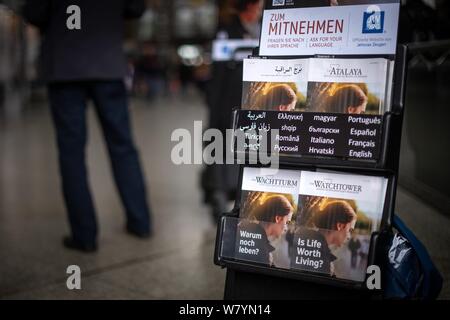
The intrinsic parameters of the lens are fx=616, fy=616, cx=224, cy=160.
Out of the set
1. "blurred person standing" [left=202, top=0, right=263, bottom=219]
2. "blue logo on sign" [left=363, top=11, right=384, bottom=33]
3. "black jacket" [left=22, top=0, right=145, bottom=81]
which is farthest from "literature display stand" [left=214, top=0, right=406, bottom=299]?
"blurred person standing" [left=202, top=0, right=263, bottom=219]

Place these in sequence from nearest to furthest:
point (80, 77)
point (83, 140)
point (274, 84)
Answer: point (274, 84), point (80, 77), point (83, 140)

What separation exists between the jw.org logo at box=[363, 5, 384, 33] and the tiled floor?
0.87 meters

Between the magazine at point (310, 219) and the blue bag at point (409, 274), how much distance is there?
13cm

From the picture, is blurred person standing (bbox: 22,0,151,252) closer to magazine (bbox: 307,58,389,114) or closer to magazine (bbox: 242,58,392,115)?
magazine (bbox: 242,58,392,115)

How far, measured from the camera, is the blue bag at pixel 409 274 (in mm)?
2145

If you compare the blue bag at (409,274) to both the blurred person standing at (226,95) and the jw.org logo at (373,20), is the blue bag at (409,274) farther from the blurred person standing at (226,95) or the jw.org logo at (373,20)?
the blurred person standing at (226,95)

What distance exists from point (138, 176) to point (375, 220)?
7.84ft

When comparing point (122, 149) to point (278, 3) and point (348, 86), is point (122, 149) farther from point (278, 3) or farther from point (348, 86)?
point (348, 86)

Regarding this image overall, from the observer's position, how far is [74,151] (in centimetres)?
390

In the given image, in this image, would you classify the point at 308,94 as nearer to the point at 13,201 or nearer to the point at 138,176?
the point at 138,176

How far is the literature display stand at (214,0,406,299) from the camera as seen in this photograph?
212 centimetres

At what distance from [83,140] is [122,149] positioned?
0.98ft

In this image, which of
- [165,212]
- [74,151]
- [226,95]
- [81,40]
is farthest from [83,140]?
[226,95]
